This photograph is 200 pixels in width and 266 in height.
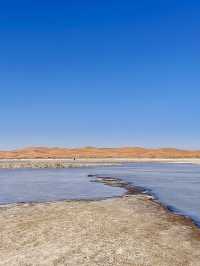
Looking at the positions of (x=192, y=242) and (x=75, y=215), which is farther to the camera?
(x=75, y=215)

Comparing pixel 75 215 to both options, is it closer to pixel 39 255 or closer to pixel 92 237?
pixel 92 237

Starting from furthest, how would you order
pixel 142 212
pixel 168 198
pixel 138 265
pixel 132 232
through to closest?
pixel 168 198
pixel 142 212
pixel 132 232
pixel 138 265

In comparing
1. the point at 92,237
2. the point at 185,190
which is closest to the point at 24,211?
the point at 92,237

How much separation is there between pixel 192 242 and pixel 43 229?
5.42 metres

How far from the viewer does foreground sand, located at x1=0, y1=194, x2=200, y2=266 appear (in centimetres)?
1195

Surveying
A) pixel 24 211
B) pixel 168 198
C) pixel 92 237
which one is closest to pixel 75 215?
pixel 24 211

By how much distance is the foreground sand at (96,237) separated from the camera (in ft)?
39.2

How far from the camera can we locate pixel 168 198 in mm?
26875

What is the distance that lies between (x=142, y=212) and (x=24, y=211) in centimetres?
554

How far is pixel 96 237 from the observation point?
14.2 metres

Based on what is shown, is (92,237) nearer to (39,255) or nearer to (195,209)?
(39,255)

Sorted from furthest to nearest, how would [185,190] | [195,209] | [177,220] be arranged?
1. [185,190]
2. [195,209]
3. [177,220]

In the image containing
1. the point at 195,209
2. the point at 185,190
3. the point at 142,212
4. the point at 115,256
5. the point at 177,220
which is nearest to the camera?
the point at 115,256

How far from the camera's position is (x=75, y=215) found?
18.3m
